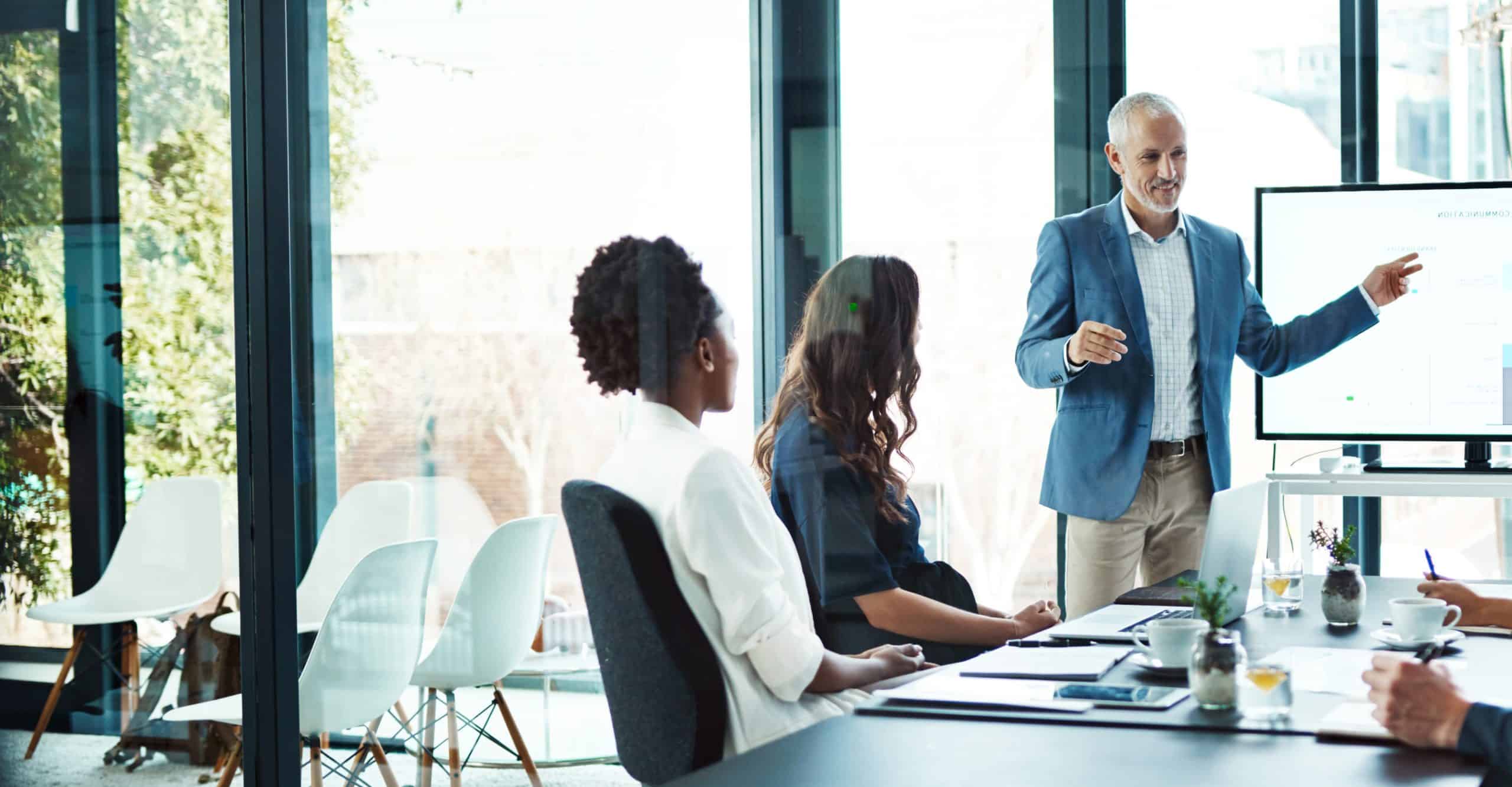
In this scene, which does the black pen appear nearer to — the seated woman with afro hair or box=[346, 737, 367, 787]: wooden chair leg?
the seated woman with afro hair

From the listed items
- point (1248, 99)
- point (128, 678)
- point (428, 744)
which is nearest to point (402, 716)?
point (428, 744)

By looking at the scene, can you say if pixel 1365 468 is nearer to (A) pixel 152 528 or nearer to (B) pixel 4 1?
(A) pixel 152 528

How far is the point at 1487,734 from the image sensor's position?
1.41m

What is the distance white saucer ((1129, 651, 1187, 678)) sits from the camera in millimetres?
1826

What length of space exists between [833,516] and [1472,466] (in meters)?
2.45

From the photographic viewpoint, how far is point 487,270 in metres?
3.20

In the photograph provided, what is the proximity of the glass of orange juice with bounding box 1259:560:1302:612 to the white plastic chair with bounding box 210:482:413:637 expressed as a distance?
5.76 ft

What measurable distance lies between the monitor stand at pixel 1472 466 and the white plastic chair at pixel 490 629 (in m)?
2.47

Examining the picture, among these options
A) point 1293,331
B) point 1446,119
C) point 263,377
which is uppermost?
point 1446,119

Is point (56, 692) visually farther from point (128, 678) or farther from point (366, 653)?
point (366, 653)

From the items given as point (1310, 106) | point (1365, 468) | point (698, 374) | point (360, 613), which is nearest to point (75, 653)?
point (360, 613)

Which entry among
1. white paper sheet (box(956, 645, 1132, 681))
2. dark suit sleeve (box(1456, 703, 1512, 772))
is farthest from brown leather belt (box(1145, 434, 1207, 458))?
dark suit sleeve (box(1456, 703, 1512, 772))

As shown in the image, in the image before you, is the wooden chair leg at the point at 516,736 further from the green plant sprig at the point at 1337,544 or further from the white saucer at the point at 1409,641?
the white saucer at the point at 1409,641

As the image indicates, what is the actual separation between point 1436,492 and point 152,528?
3.33m
